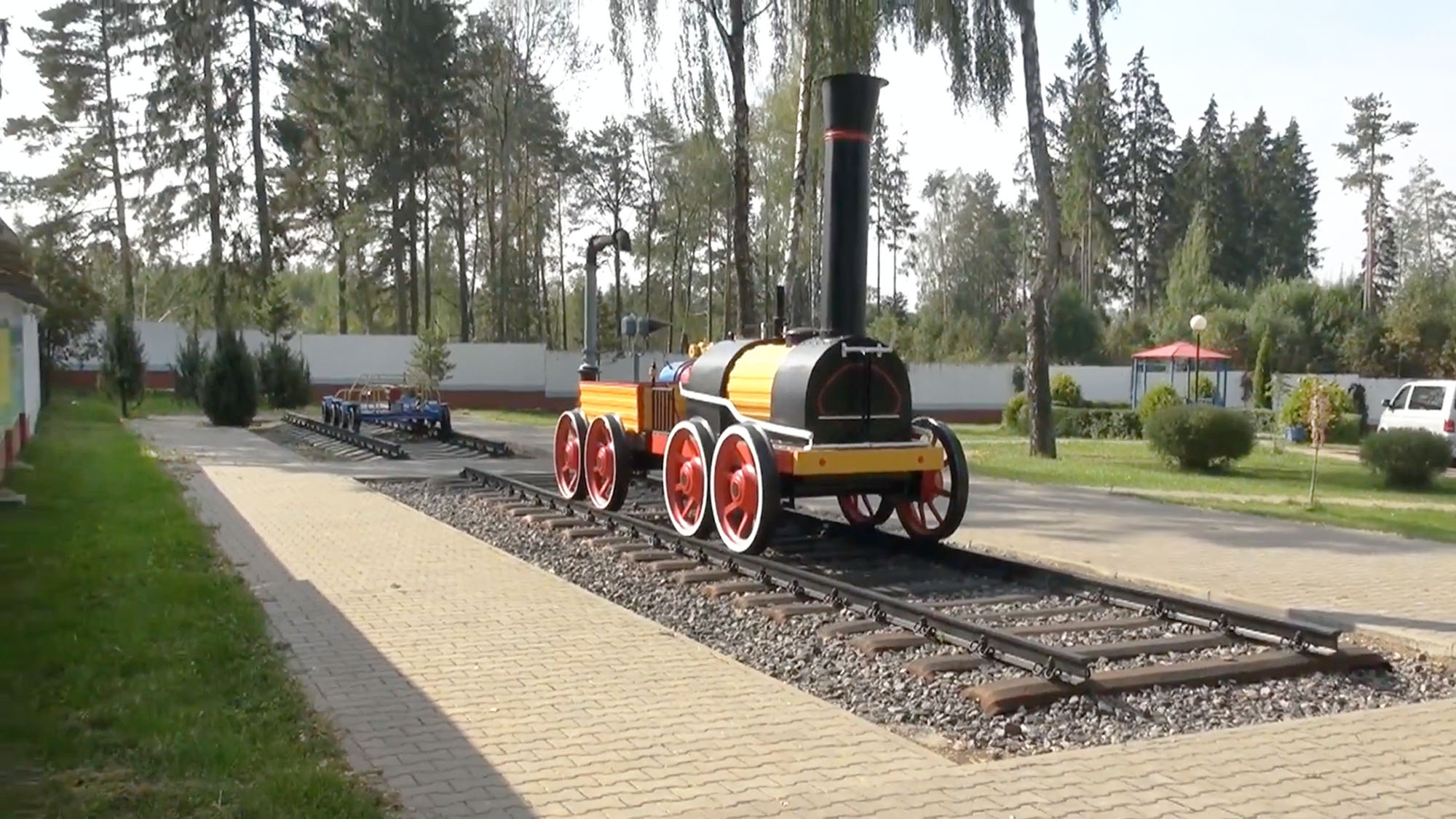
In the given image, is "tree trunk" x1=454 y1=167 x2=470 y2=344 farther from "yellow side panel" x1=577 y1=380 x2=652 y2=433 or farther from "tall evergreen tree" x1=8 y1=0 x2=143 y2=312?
"yellow side panel" x1=577 y1=380 x2=652 y2=433

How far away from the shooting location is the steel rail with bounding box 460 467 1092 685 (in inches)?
233

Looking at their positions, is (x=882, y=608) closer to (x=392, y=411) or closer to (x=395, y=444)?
(x=395, y=444)

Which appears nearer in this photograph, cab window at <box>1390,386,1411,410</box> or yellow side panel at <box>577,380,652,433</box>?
yellow side panel at <box>577,380,652,433</box>

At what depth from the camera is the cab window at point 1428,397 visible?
20.4 metres

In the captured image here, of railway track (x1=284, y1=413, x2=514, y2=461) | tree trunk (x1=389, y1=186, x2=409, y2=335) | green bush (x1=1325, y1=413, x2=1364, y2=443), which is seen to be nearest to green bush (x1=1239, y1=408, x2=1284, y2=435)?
green bush (x1=1325, y1=413, x2=1364, y2=443)

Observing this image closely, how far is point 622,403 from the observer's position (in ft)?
37.8

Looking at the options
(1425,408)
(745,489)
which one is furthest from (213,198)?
(1425,408)

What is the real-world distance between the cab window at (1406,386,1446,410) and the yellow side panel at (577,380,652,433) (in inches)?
619

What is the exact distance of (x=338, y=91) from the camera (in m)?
34.0

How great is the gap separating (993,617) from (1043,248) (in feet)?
44.1

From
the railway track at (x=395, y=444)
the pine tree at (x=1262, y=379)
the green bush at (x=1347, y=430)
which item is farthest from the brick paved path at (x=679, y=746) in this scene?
the pine tree at (x=1262, y=379)

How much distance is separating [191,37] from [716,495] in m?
28.4

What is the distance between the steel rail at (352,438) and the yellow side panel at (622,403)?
22.4 ft

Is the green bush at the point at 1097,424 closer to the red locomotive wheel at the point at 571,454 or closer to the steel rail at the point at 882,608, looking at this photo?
the red locomotive wheel at the point at 571,454
